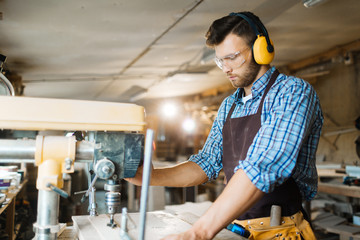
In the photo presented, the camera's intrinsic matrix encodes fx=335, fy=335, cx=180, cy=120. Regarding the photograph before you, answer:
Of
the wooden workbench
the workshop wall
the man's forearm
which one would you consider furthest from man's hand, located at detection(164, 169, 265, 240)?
the workshop wall

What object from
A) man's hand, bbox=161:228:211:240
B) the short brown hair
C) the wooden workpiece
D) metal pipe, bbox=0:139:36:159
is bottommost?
man's hand, bbox=161:228:211:240

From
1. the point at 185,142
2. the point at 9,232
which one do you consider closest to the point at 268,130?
the point at 9,232

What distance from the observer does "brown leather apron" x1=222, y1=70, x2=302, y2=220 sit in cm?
151

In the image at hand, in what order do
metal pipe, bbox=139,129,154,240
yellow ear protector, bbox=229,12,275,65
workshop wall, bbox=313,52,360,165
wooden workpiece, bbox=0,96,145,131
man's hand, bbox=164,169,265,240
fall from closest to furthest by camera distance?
1. metal pipe, bbox=139,129,154,240
2. wooden workpiece, bbox=0,96,145,131
3. man's hand, bbox=164,169,265,240
4. yellow ear protector, bbox=229,12,275,65
5. workshop wall, bbox=313,52,360,165

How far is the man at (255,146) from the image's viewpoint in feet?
3.85

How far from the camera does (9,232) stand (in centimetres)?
345

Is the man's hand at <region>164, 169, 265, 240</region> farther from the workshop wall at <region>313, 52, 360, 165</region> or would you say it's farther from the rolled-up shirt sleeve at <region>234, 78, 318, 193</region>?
the workshop wall at <region>313, 52, 360, 165</region>

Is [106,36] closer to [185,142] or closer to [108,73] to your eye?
[108,73]

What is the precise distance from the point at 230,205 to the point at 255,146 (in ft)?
0.83

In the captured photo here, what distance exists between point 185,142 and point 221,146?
1022 cm

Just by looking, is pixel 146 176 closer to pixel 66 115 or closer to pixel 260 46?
pixel 66 115

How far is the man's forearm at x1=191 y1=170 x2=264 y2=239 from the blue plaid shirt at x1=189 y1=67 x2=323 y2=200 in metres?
0.03

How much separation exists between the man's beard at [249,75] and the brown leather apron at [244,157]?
0.10 m

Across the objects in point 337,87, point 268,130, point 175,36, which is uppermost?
point 175,36
